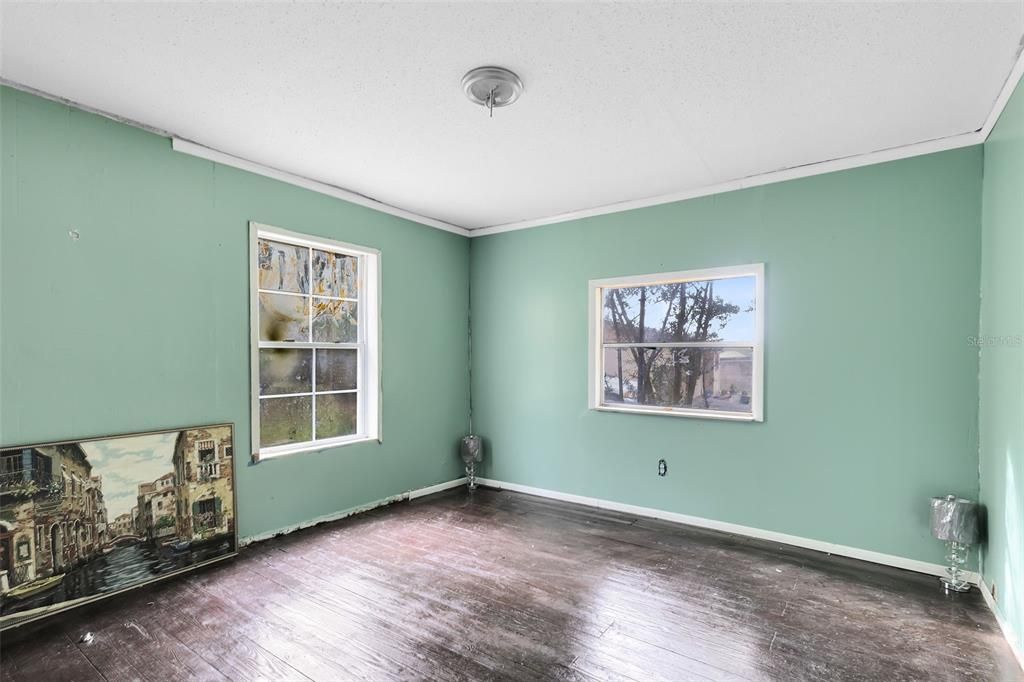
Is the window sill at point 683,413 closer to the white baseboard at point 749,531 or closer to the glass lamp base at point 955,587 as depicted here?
the white baseboard at point 749,531

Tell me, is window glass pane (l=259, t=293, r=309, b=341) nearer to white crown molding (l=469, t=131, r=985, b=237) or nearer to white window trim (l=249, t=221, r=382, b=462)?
white window trim (l=249, t=221, r=382, b=462)

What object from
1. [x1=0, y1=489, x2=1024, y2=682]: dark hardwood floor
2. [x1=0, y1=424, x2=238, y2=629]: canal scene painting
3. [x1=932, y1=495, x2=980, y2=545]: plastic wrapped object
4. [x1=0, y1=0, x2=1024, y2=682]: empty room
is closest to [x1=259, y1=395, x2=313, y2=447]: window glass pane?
[x1=0, y1=0, x2=1024, y2=682]: empty room

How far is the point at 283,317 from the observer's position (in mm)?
3744

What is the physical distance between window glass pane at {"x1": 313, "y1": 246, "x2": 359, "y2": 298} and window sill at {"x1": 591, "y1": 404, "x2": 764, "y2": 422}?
234 centimetres

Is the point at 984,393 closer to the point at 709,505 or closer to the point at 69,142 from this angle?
the point at 709,505

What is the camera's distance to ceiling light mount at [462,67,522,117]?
7.52 feet

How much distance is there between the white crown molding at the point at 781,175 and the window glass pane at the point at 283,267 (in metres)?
2.03

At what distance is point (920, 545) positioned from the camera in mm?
3068

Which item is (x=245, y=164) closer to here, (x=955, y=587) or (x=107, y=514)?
(x=107, y=514)

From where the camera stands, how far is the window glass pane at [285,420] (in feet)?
11.9

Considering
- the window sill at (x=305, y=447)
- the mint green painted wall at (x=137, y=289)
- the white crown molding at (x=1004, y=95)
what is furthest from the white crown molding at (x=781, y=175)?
the window sill at (x=305, y=447)

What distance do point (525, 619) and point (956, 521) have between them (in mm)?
2400

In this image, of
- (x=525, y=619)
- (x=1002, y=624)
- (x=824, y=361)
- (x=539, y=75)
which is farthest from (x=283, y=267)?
(x=1002, y=624)

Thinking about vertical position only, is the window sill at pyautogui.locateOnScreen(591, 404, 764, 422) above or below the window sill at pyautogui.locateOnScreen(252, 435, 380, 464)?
above
